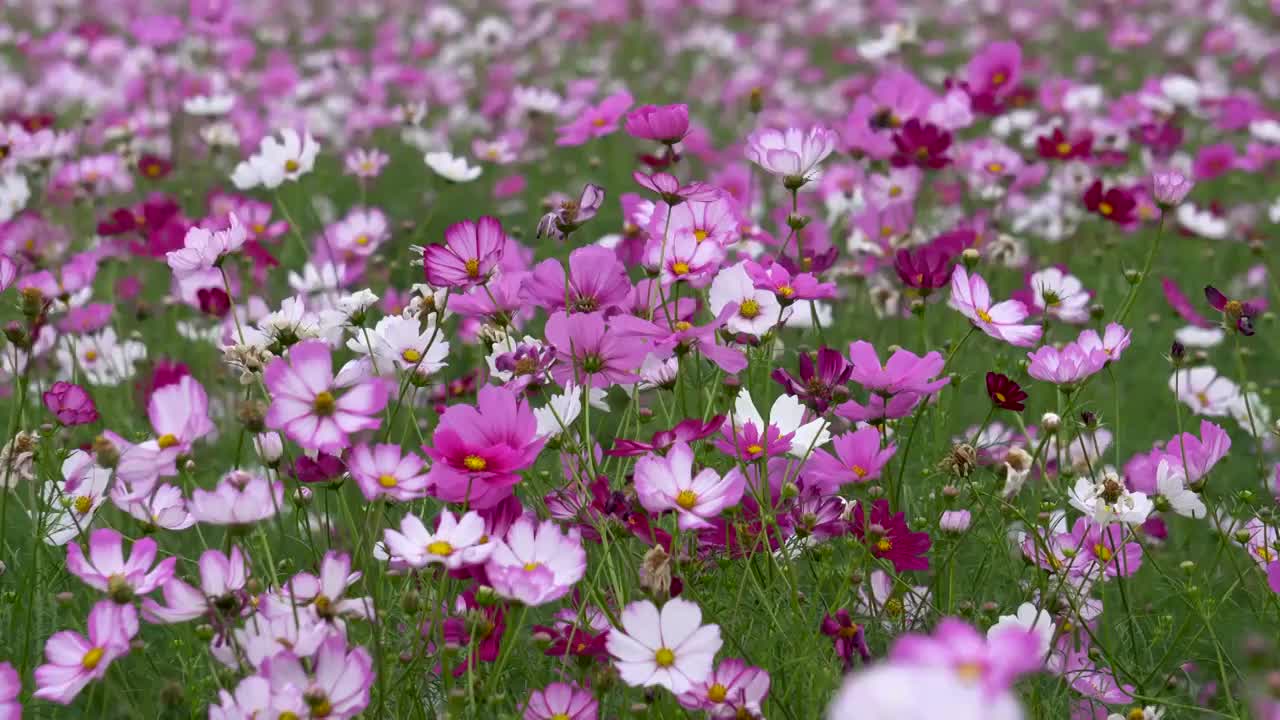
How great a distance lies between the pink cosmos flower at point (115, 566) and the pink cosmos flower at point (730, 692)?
0.48 meters

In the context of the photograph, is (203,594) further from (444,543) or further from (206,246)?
(206,246)

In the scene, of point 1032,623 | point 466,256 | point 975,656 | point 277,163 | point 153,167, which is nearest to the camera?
point 975,656

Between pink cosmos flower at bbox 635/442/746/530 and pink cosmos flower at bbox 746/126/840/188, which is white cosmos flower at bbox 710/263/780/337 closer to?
pink cosmos flower at bbox 746/126/840/188

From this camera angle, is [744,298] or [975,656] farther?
[744,298]

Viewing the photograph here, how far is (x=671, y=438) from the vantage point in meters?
1.37

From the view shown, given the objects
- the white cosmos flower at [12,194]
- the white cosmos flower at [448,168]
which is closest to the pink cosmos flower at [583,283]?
the white cosmos flower at [448,168]

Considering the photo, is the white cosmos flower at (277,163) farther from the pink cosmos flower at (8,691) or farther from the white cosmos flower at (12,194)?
the pink cosmos flower at (8,691)

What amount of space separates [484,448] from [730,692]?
0.34 metres

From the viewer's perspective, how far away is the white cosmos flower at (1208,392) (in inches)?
82.2

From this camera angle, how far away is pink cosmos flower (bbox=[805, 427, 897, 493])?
4.58ft

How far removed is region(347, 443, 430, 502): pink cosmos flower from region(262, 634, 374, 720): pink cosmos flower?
14 cm

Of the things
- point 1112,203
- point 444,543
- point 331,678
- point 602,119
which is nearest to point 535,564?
point 444,543

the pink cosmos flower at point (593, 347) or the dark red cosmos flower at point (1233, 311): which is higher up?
the pink cosmos flower at point (593, 347)

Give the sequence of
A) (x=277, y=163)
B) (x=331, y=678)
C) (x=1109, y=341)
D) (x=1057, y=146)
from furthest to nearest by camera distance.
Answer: (x=1057, y=146) < (x=277, y=163) < (x=1109, y=341) < (x=331, y=678)
